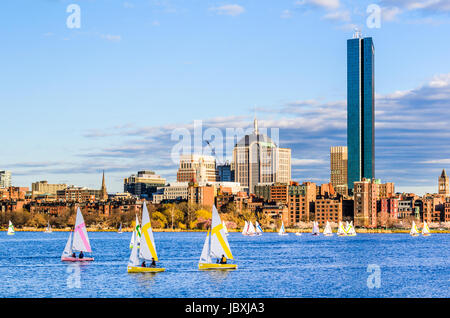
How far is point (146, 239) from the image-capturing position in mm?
63375

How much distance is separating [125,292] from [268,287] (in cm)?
1130

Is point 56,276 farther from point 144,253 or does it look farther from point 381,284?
point 381,284

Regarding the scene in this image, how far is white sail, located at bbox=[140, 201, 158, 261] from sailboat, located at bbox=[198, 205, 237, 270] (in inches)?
189

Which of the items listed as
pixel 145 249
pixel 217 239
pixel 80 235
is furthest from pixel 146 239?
pixel 80 235

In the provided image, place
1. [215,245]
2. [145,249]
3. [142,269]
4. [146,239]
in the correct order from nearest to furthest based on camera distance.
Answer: [146,239]
[145,249]
[142,269]
[215,245]

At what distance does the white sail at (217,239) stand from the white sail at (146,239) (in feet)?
16.9

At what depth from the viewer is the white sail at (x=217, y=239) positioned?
212 ft

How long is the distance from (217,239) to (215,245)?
976 mm

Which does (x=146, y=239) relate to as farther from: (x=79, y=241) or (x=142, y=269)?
(x=79, y=241)

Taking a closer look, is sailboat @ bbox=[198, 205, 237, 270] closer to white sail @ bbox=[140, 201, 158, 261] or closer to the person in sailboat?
the person in sailboat

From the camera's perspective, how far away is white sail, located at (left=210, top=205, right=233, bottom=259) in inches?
2544

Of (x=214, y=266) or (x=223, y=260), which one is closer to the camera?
(x=223, y=260)

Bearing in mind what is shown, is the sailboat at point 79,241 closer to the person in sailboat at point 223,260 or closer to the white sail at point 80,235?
the white sail at point 80,235

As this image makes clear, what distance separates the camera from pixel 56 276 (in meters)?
67.8
